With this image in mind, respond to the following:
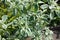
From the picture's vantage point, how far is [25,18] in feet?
6.67

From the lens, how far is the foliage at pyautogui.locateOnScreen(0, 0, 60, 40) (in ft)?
6.57

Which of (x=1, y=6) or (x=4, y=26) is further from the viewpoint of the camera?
(x=1, y=6)

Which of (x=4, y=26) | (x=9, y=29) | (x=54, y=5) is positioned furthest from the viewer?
(x=54, y=5)

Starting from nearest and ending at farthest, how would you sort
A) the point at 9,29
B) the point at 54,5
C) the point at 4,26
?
the point at 4,26, the point at 9,29, the point at 54,5

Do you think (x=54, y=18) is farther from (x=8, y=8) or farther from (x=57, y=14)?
(x=8, y=8)

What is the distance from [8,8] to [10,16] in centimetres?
10

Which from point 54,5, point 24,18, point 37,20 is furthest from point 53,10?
point 24,18

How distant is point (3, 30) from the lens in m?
2.08

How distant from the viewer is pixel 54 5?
2.28 metres

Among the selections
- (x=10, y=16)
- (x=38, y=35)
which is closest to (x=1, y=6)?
(x=10, y=16)

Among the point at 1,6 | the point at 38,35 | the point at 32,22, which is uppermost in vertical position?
the point at 1,6

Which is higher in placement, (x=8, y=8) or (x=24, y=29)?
(x=8, y=8)

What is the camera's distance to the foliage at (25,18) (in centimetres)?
200

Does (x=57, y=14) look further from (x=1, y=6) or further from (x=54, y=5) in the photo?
(x=1, y=6)
